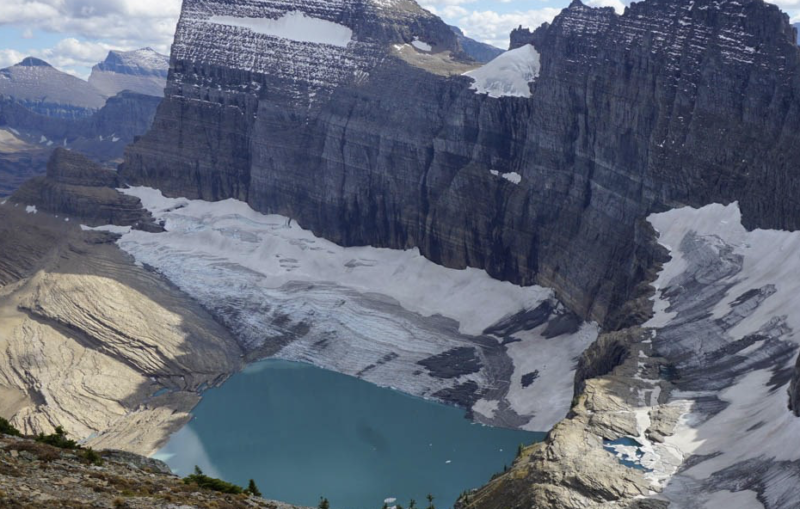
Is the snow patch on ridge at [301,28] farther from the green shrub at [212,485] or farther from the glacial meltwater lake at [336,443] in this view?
the green shrub at [212,485]

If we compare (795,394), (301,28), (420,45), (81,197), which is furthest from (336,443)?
(301,28)

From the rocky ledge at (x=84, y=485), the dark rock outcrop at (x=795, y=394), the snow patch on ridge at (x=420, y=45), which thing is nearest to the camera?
the rocky ledge at (x=84, y=485)

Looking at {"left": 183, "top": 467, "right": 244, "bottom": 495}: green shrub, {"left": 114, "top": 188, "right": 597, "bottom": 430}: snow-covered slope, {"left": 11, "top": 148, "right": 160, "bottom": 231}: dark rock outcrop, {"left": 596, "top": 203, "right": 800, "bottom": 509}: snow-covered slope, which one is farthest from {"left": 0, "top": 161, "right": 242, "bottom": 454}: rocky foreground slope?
{"left": 596, "top": 203, "right": 800, "bottom": 509}: snow-covered slope

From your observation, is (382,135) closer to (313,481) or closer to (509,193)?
(509,193)

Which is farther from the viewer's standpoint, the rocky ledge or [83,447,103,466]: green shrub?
[83,447,103,466]: green shrub

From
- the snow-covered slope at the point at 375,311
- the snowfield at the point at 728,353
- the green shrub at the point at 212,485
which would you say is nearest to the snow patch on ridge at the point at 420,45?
the snow-covered slope at the point at 375,311

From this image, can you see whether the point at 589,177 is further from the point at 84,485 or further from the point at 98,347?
the point at 84,485

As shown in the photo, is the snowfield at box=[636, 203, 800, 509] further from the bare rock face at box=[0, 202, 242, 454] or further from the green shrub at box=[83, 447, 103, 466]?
the bare rock face at box=[0, 202, 242, 454]
